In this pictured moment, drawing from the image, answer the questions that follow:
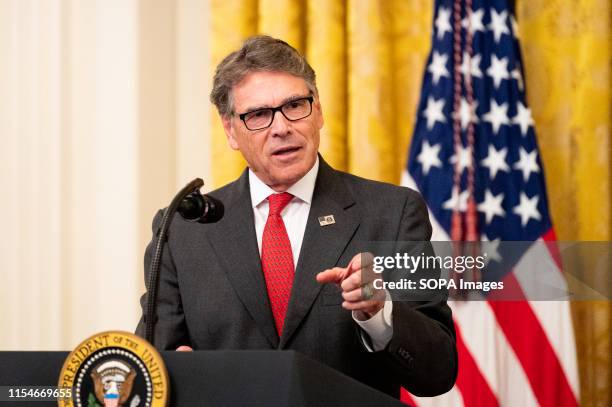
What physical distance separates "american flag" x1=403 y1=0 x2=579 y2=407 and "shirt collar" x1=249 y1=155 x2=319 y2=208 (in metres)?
1.01

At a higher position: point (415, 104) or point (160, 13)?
point (160, 13)

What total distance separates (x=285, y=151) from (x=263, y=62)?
0.26m

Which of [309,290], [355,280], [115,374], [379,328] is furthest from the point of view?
[309,290]

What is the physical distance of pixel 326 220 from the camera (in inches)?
87.2

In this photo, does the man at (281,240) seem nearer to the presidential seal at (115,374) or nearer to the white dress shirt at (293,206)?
the white dress shirt at (293,206)

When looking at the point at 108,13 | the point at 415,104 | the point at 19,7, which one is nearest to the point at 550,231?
the point at 415,104

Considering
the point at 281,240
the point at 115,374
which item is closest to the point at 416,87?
the point at 281,240

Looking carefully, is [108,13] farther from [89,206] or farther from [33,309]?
[33,309]

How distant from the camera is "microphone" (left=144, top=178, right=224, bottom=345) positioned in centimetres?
153

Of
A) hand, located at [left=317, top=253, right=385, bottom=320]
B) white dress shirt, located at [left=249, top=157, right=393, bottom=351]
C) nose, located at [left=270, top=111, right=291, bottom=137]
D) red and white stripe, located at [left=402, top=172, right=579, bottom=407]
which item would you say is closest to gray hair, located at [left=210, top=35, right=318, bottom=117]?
nose, located at [left=270, top=111, right=291, bottom=137]

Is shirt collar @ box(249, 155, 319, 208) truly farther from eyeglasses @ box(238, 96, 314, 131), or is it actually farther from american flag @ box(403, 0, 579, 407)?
american flag @ box(403, 0, 579, 407)

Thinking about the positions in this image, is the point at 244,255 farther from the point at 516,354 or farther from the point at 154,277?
the point at 516,354

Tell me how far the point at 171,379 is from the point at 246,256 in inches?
34.7

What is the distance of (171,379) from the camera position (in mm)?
1340
